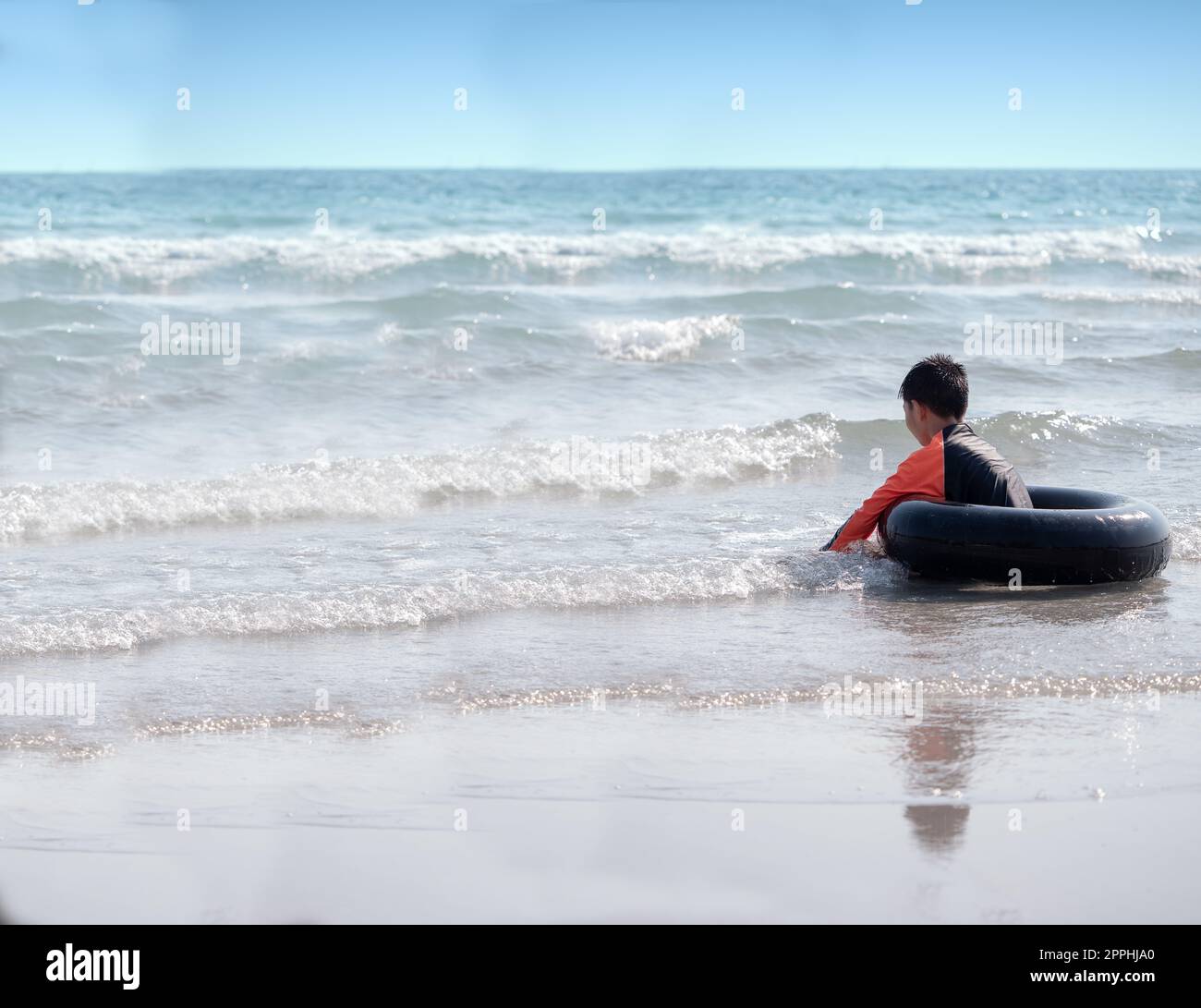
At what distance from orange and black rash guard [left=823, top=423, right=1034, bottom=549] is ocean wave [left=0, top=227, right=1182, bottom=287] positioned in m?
13.3

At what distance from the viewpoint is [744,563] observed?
6.50m

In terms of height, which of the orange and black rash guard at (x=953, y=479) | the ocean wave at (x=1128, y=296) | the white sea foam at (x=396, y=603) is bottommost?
the white sea foam at (x=396, y=603)

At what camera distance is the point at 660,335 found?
14359 millimetres

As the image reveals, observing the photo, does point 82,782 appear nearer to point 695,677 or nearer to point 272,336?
point 695,677

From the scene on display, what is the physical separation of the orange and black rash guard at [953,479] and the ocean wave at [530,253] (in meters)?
13.3

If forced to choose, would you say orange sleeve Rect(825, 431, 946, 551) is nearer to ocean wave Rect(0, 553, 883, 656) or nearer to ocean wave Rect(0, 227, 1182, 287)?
ocean wave Rect(0, 553, 883, 656)

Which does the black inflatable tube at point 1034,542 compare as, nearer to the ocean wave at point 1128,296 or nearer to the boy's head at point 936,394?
the boy's head at point 936,394

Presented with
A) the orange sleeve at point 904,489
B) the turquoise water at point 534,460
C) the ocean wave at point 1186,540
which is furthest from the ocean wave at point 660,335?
the orange sleeve at point 904,489

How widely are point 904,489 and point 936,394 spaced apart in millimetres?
487

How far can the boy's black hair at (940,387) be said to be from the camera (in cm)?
642

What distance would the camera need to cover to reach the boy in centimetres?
644

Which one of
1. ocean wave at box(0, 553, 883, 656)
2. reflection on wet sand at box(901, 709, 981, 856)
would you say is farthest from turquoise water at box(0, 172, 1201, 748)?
reflection on wet sand at box(901, 709, 981, 856)

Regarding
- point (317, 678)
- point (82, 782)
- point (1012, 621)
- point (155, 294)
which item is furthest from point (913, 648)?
point (155, 294)

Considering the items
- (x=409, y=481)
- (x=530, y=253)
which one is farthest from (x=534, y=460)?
(x=530, y=253)
